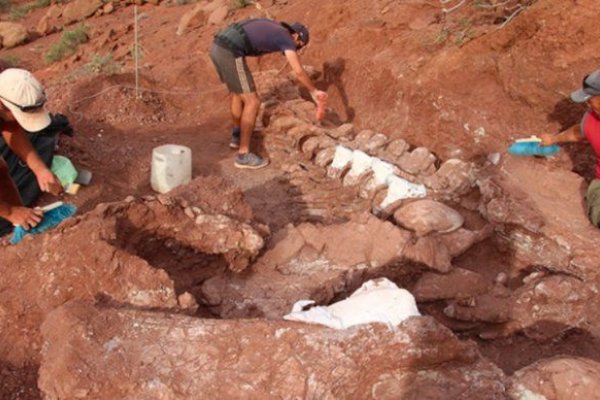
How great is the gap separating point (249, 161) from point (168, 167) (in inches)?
34.5

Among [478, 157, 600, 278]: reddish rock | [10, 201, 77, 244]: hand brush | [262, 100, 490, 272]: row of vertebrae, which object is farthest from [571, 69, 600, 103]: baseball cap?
[10, 201, 77, 244]: hand brush

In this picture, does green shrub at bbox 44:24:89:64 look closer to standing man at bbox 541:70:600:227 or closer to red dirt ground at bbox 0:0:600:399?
red dirt ground at bbox 0:0:600:399

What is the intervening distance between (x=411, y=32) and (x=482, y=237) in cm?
335

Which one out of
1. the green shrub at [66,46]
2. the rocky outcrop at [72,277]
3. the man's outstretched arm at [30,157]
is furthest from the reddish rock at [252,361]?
the green shrub at [66,46]

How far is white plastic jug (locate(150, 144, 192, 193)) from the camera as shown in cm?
460

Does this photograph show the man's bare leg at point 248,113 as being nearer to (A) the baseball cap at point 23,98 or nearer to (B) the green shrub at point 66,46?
(A) the baseball cap at point 23,98

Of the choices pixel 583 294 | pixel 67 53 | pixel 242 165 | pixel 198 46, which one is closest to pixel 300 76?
pixel 242 165

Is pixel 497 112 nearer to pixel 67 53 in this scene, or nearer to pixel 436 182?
pixel 436 182

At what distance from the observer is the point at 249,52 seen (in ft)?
16.5

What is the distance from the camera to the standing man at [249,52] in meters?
4.90

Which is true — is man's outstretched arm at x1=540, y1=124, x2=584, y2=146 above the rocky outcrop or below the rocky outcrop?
below

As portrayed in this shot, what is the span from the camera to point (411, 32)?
20.4 ft

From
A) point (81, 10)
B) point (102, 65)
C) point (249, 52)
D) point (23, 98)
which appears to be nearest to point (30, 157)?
point (23, 98)

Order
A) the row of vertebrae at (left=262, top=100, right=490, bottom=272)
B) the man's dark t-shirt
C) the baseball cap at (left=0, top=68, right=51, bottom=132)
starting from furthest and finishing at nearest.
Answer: the man's dark t-shirt
the row of vertebrae at (left=262, top=100, right=490, bottom=272)
the baseball cap at (left=0, top=68, right=51, bottom=132)
